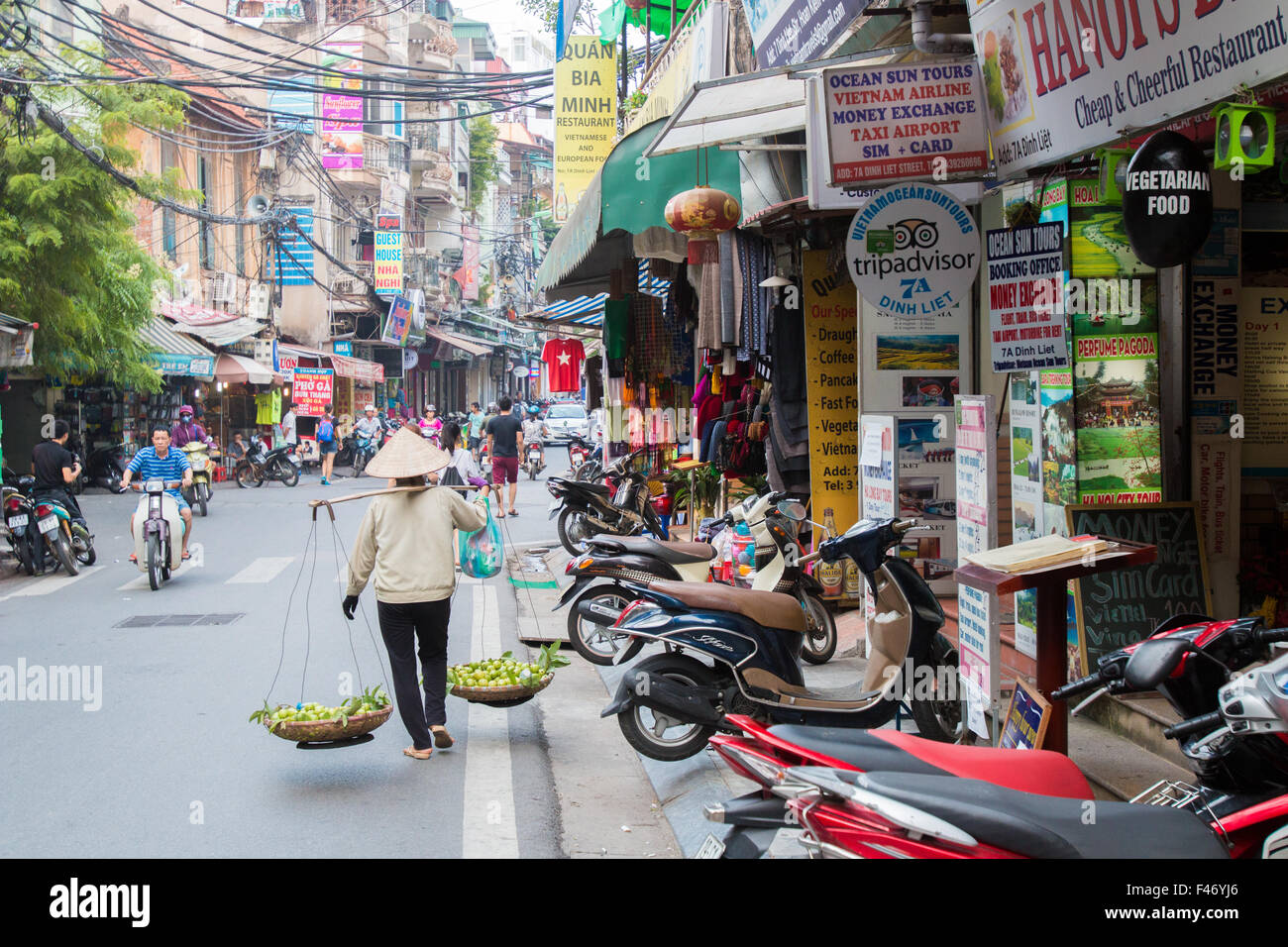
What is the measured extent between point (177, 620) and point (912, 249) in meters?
7.57

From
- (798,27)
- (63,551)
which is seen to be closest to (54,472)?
(63,551)

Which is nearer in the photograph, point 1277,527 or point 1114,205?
point 1114,205

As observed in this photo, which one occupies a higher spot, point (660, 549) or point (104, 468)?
point (104, 468)

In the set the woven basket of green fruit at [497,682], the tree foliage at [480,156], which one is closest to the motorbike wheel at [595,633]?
the woven basket of green fruit at [497,682]

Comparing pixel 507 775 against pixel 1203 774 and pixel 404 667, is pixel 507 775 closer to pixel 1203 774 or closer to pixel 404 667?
pixel 404 667

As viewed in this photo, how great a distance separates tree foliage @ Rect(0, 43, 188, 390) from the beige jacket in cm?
1213

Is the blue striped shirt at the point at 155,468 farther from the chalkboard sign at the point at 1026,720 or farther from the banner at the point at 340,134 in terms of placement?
the banner at the point at 340,134

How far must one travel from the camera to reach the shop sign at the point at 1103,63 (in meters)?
4.77

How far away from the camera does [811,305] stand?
9.57m

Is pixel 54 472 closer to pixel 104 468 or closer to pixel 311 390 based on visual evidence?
pixel 104 468

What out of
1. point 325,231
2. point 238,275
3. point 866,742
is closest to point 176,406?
point 238,275

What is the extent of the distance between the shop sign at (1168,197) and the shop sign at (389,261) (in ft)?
119

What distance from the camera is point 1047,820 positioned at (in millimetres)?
2973

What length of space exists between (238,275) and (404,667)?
29.6m
